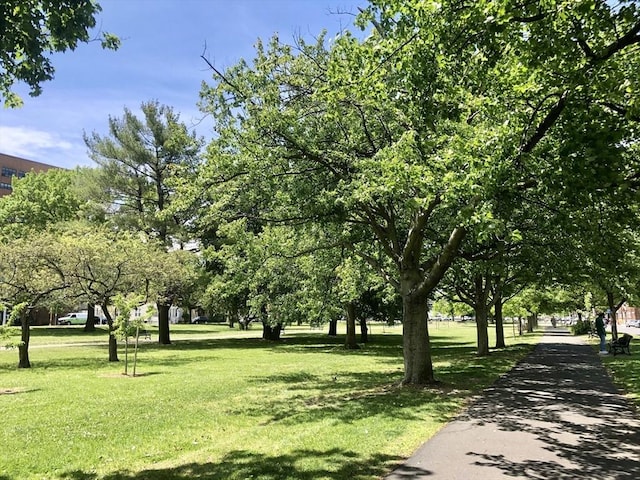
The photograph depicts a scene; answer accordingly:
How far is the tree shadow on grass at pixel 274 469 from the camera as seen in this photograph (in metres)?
5.66

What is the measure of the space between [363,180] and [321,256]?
592 centimetres

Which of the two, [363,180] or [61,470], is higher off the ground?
[363,180]

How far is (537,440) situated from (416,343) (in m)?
5.55

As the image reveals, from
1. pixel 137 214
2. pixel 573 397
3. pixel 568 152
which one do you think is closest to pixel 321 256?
pixel 573 397

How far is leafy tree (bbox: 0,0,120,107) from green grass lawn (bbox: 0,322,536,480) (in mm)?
4403

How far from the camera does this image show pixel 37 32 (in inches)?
201

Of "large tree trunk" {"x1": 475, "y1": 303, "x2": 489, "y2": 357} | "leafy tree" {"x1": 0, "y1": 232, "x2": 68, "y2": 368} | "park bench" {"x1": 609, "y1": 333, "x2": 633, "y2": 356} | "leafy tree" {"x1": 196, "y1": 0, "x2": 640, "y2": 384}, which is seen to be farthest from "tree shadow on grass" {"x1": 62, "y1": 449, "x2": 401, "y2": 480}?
"park bench" {"x1": 609, "y1": 333, "x2": 633, "y2": 356}

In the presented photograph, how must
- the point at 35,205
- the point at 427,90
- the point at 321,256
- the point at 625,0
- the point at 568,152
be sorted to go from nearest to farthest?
the point at 625,0 → the point at 568,152 → the point at 427,90 → the point at 321,256 → the point at 35,205

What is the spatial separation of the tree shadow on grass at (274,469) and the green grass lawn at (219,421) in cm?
1

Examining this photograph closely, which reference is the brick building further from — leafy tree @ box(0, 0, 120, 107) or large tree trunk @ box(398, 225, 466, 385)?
leafy tree @ box(0, 0, 120, 107)

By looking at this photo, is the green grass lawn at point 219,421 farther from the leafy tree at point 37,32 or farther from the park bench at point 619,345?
the park bench at point 619,345

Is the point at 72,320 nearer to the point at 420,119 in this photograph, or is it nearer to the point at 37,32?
the point at 420,119

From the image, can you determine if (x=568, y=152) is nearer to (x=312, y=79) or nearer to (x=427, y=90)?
(x=427, y=90)

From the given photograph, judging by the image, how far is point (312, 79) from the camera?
1216 cm
